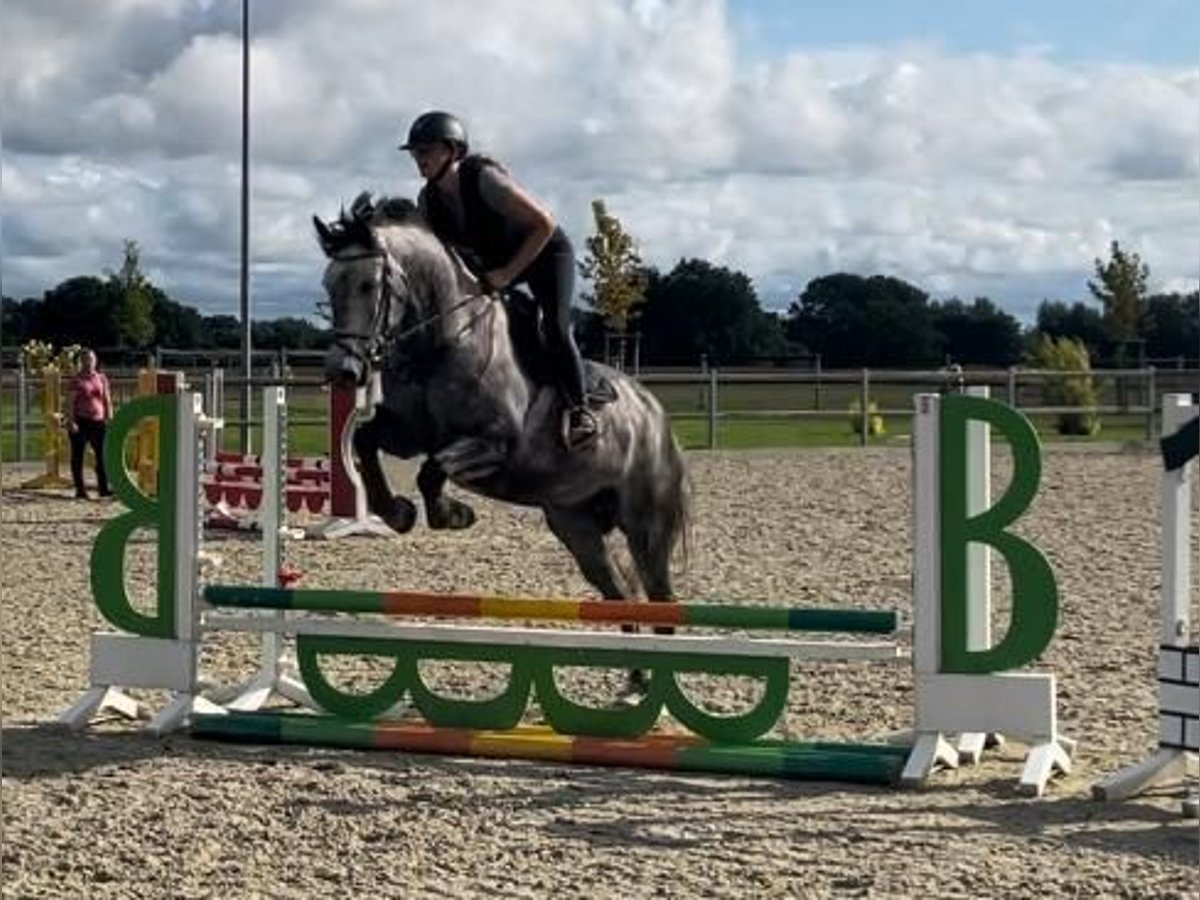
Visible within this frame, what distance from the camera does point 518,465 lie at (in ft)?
19.8

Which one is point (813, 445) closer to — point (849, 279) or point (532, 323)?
point (532, 323)

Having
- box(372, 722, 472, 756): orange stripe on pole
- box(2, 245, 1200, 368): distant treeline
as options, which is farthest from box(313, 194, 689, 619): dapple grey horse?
box(2, 245, 1200, 368): distant treeline

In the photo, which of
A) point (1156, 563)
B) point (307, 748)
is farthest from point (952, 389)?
point (1156, 563)

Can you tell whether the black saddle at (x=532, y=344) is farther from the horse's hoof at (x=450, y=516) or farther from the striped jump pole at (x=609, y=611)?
the striped jump pole at (x=609, y=611)

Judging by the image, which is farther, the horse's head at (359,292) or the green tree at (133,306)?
the green tree at (133,306)

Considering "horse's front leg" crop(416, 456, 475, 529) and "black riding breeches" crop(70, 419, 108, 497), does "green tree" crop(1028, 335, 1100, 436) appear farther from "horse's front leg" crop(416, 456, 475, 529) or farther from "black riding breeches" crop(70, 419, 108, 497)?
"horse's front leg" crop(416, 456, 475, 529)

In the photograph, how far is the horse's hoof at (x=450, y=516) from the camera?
5.97 m

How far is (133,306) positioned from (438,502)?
34501mm

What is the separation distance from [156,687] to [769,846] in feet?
8.68

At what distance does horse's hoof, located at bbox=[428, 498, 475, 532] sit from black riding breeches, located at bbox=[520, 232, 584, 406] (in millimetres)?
500

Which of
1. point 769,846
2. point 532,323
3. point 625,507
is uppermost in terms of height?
point 532,323

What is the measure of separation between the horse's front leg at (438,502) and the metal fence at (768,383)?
45.4ft

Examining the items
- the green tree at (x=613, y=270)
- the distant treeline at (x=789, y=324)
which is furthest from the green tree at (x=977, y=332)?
the green tree at (x=613, y=270)

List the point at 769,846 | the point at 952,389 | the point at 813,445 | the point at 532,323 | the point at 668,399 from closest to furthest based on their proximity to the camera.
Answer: the point at 769,846 < the point at 952,389 < the point at 532,323 < the point at 813,445 < the point at 668,399
